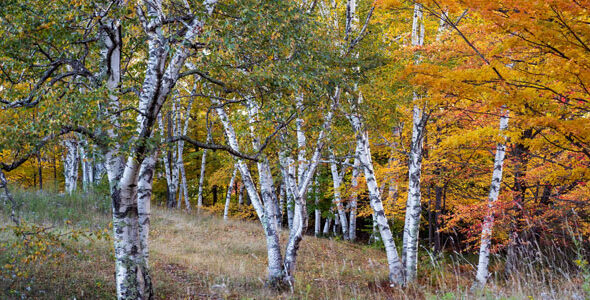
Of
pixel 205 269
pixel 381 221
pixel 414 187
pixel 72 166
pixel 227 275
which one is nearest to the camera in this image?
pixel 227 275

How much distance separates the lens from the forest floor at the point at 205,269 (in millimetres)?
4977

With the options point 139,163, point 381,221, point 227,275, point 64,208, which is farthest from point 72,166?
point 139,163

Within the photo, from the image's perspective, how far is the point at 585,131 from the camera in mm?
5289

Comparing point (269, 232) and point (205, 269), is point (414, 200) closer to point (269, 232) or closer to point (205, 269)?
point (269, 232)

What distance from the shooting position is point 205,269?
32.1 ft

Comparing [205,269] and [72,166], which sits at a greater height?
[72,166]

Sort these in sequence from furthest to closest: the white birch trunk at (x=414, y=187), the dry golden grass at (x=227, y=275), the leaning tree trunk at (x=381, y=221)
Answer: the white birch trunk at (x=414, y=187)
the leaning tree trunk at (x=381, y=221)
the dry golden grass at (x=227, y=275)

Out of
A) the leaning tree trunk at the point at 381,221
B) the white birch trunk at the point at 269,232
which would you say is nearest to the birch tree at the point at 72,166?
the white birch trunk at the point at 269,232

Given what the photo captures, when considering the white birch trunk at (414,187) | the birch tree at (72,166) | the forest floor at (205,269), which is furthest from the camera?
the birch tree at (72,166)

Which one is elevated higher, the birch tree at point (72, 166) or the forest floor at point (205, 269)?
the birch tree at point (72, 166)

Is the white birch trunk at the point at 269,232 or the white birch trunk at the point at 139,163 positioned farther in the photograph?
the white birch trunk at the point at 269,232

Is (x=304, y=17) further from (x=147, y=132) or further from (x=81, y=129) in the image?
(x=81, y=129)

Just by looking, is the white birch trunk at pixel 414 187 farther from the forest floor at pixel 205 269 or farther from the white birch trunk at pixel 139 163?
the white birch trunk at pixel 139 163

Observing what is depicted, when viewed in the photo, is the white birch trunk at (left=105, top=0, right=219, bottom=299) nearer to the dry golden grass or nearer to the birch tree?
the dry golden grass
